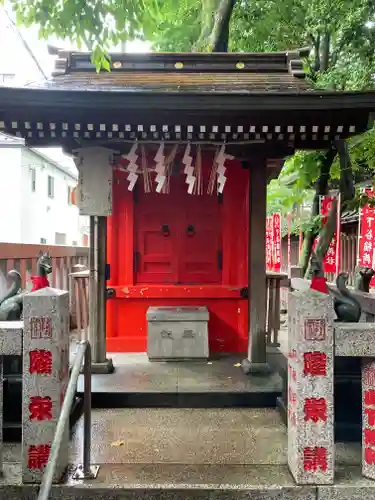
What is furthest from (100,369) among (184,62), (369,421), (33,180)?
(33,180)

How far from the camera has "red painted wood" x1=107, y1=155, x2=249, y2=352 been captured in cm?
810

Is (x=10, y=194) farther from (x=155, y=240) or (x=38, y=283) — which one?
(x=38, y=283)

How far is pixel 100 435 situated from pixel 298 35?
12.9 meters

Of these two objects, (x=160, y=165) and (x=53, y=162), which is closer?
(x=160, y=165)

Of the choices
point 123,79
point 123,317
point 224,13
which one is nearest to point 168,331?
point 123,317

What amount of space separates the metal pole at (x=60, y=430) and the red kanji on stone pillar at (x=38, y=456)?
13.4 inches

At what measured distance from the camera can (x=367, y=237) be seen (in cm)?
1007

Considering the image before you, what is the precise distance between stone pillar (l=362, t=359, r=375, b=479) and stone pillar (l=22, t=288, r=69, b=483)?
2.88m

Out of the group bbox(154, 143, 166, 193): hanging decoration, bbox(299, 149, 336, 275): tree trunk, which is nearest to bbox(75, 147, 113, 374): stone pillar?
bbox(154, 143, 166, 193): hanging decoration

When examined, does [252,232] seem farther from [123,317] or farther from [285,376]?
[123,317]

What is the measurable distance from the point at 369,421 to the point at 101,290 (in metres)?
4.28

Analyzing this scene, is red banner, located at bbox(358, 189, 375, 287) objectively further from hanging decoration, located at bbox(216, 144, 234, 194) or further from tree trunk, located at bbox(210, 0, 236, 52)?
tree trunk, located at bbox(210, 0, 236, 52)

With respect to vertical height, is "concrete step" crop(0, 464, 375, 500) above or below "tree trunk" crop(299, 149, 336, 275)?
below

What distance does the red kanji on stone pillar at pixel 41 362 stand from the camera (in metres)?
4.20
